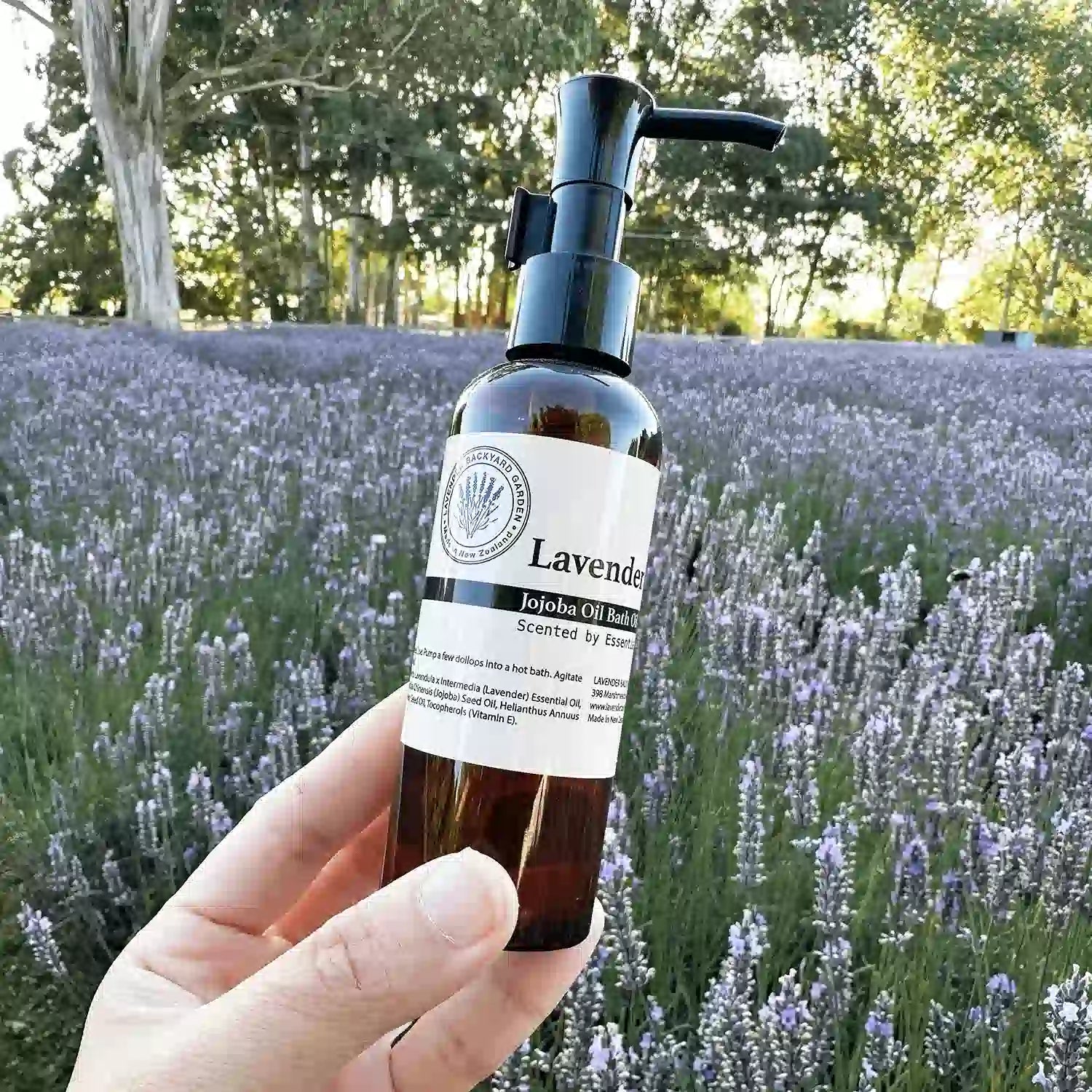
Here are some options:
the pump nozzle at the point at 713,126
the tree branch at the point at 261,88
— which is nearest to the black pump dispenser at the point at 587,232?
the pump nozzle at the point at 713,126

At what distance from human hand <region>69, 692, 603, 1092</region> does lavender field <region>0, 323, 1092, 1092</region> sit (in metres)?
0.19

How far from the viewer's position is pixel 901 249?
127 feet

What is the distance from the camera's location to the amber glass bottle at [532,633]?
1.17 meters

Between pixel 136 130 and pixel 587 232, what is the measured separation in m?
16.2

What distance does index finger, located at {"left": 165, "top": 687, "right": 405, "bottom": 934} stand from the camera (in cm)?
151

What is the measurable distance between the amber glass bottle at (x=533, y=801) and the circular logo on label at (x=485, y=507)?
4 centimetres

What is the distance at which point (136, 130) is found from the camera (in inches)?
609

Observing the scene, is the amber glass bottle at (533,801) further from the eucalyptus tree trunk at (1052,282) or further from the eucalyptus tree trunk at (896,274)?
the eucalyptus tree trunk at (1052,282)

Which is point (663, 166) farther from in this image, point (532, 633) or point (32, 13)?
point (532, 633)

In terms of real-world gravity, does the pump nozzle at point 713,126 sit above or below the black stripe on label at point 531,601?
above

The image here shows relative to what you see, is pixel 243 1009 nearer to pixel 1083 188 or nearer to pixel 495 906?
pixel 495 906

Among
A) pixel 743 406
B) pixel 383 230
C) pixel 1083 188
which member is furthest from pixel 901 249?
pixel 743 406

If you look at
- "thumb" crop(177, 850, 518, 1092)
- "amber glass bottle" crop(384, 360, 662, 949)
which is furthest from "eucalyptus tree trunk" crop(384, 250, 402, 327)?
"thumb" crop(177, 850, 518, 1092)

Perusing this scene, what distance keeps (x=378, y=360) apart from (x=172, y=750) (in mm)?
6026
